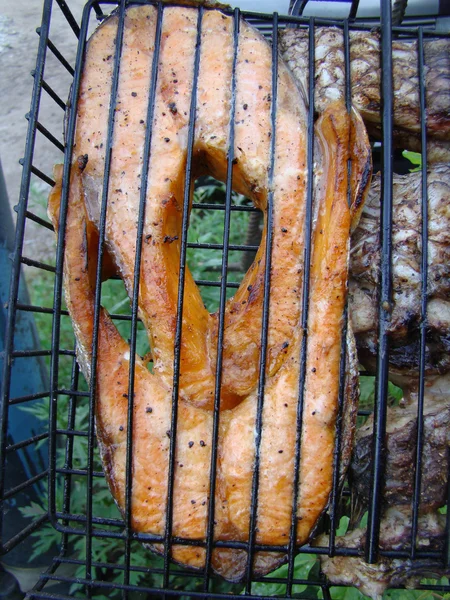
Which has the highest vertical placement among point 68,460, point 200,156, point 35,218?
point 200,156

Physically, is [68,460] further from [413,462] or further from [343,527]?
[413,462]

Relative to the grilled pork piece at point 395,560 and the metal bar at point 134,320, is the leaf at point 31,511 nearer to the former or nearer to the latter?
the metal bar at point 134,320

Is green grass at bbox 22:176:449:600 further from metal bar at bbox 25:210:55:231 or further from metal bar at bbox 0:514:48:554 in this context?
metal bar at bbox 25:210:55:231

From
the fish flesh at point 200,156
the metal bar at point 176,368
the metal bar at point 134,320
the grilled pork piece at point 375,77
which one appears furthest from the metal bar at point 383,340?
the metal bar at point 134,320

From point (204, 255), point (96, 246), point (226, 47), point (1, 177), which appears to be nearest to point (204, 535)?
point (96, 246)

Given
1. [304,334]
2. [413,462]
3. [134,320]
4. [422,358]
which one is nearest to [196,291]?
[134,320]

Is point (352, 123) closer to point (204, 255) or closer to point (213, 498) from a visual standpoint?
point (213, 498)
